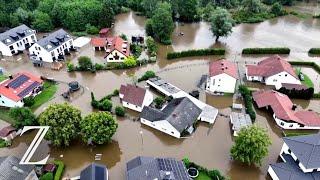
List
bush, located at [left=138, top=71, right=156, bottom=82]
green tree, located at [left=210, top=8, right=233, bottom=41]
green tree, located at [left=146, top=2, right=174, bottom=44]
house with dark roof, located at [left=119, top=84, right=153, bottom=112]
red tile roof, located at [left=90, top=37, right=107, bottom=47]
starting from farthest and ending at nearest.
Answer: green tree, located at [left=146, top=2, right=174, bottom=44], red tile roof, located at [left=90, top=37, right=107, bottom=47], green tree, located at [left=210, top=8, right=233, bottom=41], bush, located at [left=138, top=71, right=156, bottom=82], house with dark roof, located at [left=119, top=84, right=153, bottom=112]

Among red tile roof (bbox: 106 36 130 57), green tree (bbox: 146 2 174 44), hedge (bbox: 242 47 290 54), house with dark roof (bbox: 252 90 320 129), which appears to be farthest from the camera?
green tree (bbox: 146 2 174 44)

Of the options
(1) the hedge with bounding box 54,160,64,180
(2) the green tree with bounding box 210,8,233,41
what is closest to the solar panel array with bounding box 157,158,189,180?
(1) the hedge with bounding box 54,160,64,180

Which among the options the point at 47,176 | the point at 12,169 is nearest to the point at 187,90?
the point at 47,176

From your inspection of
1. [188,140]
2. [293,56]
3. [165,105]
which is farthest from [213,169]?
[293,56]

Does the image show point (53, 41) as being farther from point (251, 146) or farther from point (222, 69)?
point (251, 146)

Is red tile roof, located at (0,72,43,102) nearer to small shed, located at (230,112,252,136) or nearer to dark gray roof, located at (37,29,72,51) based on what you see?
dark gray roof, located at (37,29,72,51)

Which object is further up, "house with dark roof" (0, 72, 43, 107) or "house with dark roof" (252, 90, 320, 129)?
"house with dark roof" (0, 72, 43, 107)

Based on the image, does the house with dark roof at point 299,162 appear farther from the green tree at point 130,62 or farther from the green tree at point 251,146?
the green tree at point 130,62
